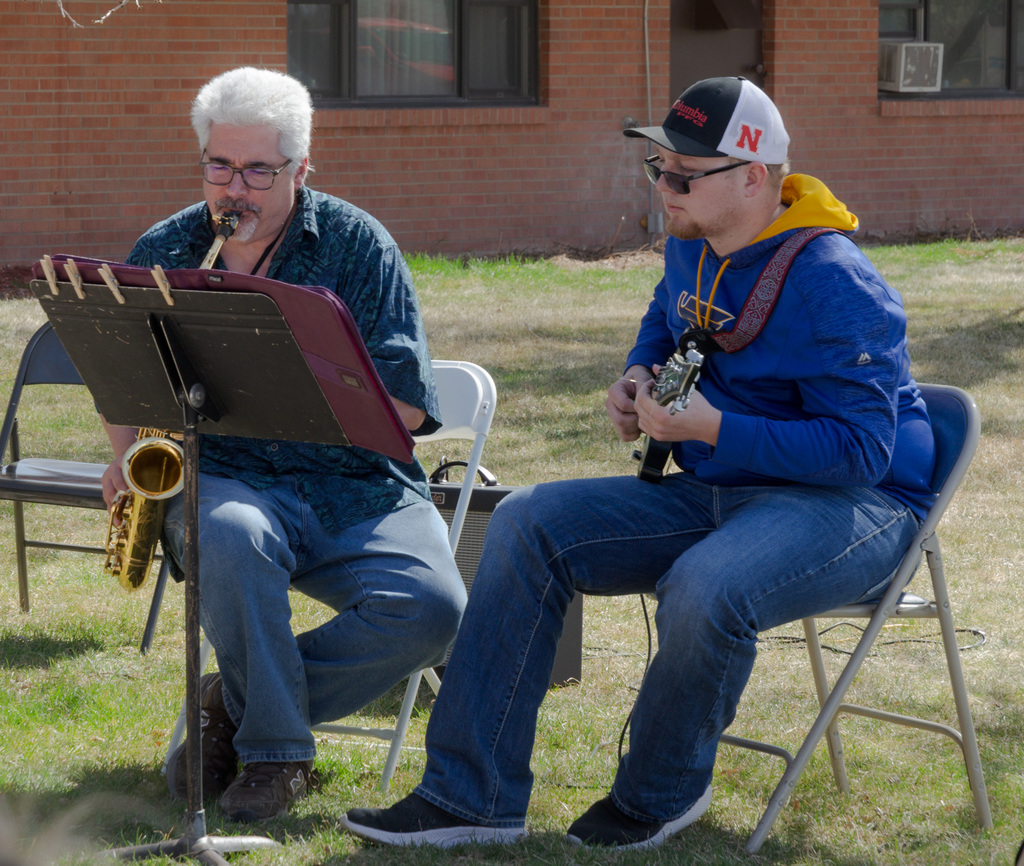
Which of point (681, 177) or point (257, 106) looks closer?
point (681, 177)

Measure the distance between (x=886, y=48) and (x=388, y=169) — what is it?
5.12 meters

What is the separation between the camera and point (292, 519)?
3219 mm

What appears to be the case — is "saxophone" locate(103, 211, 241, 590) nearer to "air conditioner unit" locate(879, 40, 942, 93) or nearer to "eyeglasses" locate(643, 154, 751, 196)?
"eyeglasses" locate(643, 154, 751, 196)

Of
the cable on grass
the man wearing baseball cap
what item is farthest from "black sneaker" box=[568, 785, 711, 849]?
the cable on grass

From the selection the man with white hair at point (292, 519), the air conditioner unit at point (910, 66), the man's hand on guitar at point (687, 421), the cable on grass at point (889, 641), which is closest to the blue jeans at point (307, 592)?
the man with white hair at point (292, 519)

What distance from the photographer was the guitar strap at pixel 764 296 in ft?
9.43

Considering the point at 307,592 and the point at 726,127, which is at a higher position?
the point at 726,127

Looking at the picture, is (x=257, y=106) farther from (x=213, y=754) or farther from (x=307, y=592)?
(x=213, y=754)

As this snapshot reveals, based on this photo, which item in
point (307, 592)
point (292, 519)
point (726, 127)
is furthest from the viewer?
point (307, 592)

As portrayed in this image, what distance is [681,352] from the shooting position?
9.86ft

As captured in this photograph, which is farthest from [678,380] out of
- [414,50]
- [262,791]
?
[414,50]

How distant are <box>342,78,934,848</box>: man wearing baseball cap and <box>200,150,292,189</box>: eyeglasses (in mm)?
950

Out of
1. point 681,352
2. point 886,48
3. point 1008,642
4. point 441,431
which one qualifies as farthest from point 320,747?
point 886,48

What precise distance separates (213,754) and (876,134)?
36.6 ft
